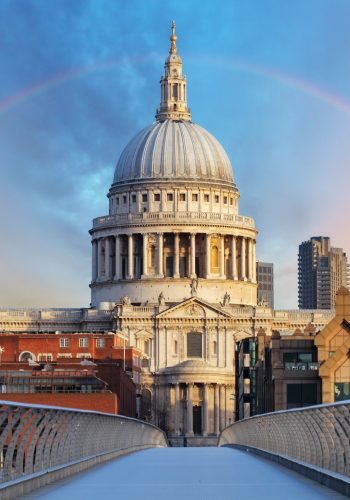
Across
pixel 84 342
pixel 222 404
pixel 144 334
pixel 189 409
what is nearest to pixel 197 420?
pixel 189 409

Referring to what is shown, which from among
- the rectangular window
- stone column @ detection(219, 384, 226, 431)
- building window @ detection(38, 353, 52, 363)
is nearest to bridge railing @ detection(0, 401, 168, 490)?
building window @ detection(38, 353, 52, 363)

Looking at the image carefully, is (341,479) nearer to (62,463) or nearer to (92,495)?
(92,495)

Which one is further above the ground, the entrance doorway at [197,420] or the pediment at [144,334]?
the pediment at [144,334]

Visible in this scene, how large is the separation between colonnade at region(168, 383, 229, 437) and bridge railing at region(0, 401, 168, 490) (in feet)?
461

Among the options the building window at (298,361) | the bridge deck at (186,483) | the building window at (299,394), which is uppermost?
the building window at (298,361)

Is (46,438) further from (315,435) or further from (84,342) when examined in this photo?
(84,342)

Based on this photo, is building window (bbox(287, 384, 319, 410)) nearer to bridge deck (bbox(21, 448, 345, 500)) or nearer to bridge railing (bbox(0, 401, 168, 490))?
bridge railing (bbox(0, 401, 168, 490))

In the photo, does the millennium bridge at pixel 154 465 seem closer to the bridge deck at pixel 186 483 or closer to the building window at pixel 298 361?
the bridge deck at pixel 186 483

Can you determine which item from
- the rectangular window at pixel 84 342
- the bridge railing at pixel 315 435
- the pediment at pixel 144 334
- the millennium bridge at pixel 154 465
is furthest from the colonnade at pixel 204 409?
the millennium bridge at pixel 154 465

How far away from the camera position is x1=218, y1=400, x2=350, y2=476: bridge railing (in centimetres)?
3007

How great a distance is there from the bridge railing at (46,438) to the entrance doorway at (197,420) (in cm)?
14195

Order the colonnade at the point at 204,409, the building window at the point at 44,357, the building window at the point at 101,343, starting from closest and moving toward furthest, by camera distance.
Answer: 1. the building window at the point at 44,357
2. the building window at the point at 101,343
3. the colonnade at the point at 204,409

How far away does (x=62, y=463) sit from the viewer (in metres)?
34.7

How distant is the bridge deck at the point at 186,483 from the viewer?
2845 centimetres
